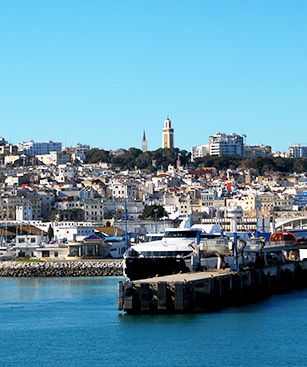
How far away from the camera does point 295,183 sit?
141 meters

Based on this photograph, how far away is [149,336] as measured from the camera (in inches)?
1315

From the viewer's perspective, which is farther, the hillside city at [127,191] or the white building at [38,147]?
the white building at [38,147]

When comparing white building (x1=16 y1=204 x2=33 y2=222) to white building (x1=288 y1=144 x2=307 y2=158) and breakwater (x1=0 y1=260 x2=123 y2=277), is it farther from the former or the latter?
white building (x1=288 y1=144 x2=307 y2=158)

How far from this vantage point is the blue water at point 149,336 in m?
30.3

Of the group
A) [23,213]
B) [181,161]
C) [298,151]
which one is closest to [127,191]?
[23,213]

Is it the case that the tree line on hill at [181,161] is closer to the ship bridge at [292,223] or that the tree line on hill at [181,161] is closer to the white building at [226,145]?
the white building at [226,145]

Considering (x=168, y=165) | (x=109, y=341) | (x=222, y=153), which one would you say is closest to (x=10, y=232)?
(x=109, y=341)

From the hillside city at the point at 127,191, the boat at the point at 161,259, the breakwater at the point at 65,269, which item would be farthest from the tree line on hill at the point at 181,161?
the boat at the point at 161,259

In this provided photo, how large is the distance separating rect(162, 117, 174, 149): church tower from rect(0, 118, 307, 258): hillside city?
13cm

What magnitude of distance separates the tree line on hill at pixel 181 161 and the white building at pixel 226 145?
24.9 ft

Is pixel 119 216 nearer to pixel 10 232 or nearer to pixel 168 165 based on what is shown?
pixel 10 232

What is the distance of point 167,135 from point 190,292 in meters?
138

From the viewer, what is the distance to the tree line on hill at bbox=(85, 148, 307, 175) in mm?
156250

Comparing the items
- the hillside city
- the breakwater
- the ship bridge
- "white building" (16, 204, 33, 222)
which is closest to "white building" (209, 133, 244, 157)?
the hillside city
